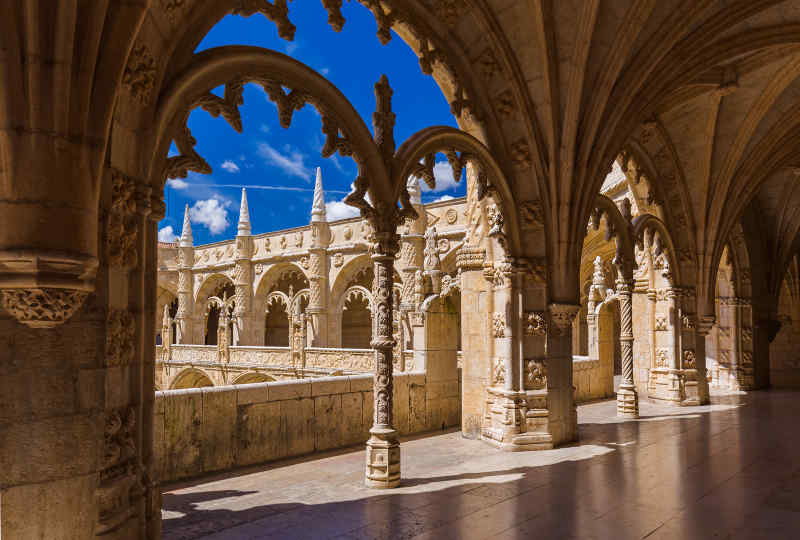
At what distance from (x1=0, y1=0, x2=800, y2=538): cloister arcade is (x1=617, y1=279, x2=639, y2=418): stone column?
4 centimetres

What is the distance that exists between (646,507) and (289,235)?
18.9 metres

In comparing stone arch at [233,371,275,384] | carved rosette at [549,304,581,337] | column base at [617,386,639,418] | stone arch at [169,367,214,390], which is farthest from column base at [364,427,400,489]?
stone arch at [169,367,214,390]

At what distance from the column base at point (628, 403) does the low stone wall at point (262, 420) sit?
3089 millimetres

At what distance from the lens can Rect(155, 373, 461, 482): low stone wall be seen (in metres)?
4.62

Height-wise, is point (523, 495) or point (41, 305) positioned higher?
point (41, 305)

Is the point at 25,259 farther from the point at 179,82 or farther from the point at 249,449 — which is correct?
the point at 249,449

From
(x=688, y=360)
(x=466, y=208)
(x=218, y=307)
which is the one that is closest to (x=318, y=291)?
(x=218, y=307)

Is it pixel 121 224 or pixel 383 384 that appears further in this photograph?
pixel 383 384

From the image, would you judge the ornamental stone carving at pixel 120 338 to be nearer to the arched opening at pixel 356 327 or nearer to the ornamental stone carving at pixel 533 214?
the ornamental stone carving at pixel 533 214

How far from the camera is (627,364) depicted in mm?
7996

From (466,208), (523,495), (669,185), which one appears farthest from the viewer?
(669,185)

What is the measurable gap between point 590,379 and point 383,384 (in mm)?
6725

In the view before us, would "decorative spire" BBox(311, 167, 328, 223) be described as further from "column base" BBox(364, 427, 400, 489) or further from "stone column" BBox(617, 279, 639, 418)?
"column base" BBox(364, 427, 400, 489)

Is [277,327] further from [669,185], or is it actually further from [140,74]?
[140,74]
